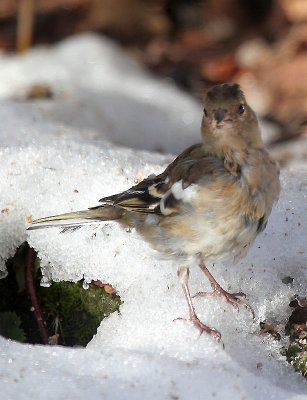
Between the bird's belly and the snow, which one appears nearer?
the snow

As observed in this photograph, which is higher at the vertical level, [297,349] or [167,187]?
[167,187]

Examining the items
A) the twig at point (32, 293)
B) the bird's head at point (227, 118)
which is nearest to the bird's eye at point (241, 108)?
the bird's head at point (227, 118)

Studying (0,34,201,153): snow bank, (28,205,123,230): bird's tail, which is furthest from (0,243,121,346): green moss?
(0,34,201,153): snow bank

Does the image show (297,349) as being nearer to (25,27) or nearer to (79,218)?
(79,218)

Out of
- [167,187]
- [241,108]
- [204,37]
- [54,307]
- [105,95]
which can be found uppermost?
[204,37]

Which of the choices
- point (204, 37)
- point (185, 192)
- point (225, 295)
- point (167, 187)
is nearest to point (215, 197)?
point (185, 192)

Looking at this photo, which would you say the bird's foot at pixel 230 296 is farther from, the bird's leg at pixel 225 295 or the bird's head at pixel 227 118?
the bird's head at pixel 227 118

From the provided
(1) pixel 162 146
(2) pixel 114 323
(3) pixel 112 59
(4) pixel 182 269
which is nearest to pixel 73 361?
(2) pixel 114 323

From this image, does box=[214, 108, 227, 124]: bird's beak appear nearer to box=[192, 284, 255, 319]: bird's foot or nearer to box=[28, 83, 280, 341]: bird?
box=[28, 83, 280, 341]: bird
